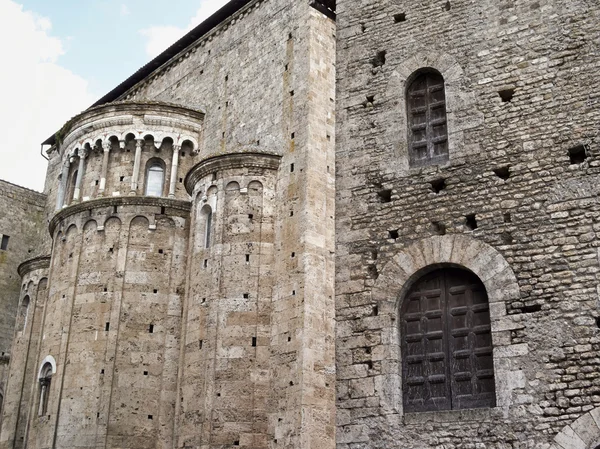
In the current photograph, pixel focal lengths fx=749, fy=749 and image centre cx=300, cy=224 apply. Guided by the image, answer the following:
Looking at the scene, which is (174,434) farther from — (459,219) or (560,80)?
(560,80)

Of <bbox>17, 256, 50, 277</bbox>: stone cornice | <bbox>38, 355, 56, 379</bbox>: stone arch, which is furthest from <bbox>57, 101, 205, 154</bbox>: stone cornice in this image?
<bbox>38, 355, 56, 379</bbox>: stone arch

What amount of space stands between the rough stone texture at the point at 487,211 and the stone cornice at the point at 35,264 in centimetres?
1726

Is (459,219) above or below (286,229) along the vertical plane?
below

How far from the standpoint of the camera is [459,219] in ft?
31.5

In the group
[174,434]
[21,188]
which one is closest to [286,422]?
[174,434]

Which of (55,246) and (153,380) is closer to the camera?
(153,380)

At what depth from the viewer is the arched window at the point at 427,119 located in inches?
409

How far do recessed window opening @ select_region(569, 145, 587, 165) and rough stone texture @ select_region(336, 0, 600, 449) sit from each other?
5 centimetres

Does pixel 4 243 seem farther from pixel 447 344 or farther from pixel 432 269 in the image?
pixel 447 344

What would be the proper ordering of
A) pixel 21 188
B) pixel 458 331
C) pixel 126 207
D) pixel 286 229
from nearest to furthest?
pixel 458 331, pixel 286 229, pixel 126 207, pixel 21 188

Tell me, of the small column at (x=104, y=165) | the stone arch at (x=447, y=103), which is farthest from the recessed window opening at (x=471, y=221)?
the small column at (x=104, y=165)

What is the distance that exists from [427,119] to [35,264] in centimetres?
1896

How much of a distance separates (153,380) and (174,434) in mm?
1648

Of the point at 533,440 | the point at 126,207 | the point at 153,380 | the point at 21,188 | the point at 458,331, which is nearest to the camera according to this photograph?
the point at 533,440
